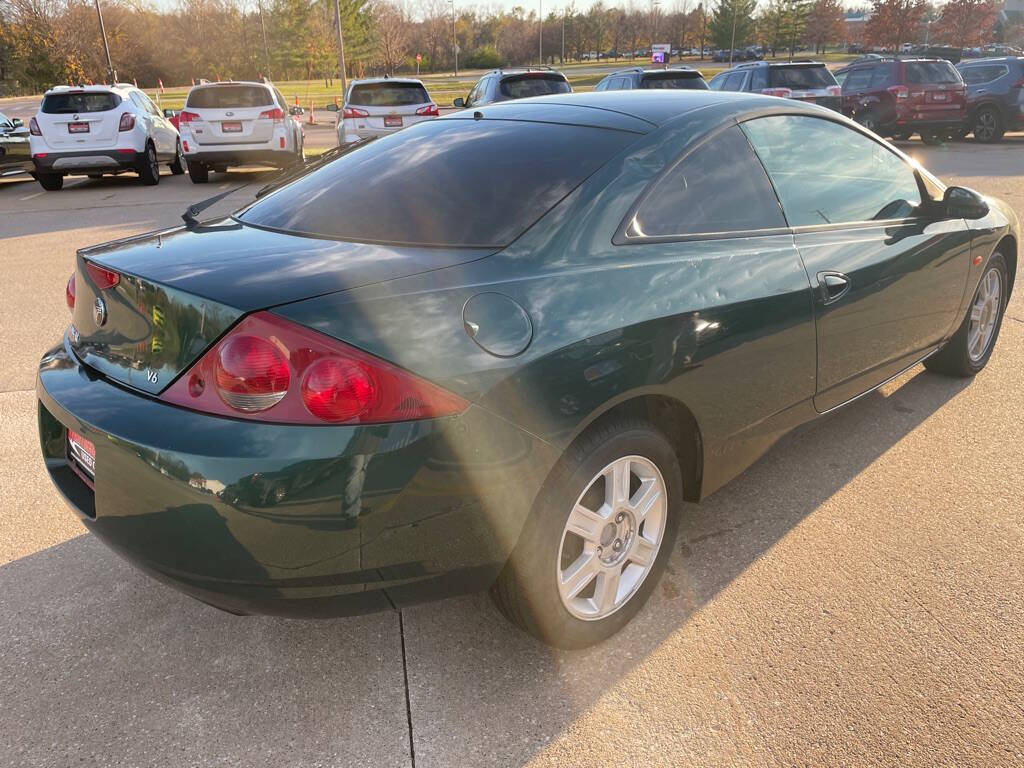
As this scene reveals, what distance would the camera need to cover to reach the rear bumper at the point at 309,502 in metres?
1.77

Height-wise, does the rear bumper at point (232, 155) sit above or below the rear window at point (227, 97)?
below

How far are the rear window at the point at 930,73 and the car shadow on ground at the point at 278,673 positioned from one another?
665 inches

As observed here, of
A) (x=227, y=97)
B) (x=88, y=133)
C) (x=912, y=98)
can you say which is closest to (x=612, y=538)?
(x=227, y=97)

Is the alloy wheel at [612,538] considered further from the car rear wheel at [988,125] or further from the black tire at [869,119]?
the car rear wheel at [988,125]

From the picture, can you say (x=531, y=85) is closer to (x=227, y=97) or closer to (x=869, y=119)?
(x=227, y=97)

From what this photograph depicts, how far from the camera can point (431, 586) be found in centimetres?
200

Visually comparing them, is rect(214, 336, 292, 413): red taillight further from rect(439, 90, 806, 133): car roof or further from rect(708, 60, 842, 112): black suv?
rect(708, 60, 842, 112): black suv

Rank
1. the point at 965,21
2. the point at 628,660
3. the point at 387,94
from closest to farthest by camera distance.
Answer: the point at 628,660 → the point at 387,94 → the point at 965,21

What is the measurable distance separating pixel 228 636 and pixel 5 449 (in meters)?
1.98

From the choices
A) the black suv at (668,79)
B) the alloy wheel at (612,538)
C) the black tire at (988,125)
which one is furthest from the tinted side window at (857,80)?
the alloy wheel at (612,538)

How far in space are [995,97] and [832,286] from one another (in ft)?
57.5

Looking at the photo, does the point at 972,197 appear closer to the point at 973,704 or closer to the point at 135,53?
the point at 973,704

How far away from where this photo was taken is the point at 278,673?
2.30 metres

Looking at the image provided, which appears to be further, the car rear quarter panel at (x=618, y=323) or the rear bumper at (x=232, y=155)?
the rear bumper at (x=232, y=155)
